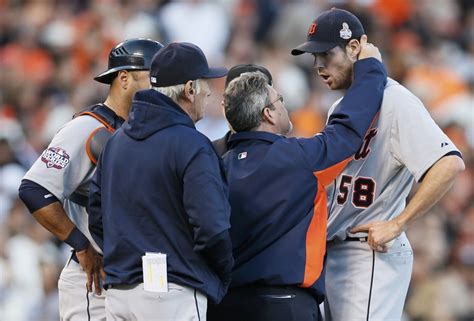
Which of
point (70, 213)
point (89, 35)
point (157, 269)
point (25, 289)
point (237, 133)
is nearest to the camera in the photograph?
point (157, 269)

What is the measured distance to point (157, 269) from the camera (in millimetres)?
4301

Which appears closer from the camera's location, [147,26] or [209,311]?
[209,311]

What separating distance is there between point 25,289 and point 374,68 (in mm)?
4833

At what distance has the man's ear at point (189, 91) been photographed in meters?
4.48

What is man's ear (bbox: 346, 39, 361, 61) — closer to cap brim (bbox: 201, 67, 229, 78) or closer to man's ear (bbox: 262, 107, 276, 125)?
man's ear (bbox: 262, 107, 276, 125)

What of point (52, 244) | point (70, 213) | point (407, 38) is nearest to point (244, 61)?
point (407, 38)

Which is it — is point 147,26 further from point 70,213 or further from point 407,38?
point 70,213

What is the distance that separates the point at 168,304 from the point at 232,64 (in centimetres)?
686

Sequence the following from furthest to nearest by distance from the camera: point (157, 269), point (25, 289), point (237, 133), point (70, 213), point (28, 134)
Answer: point (28, 134), point (25, 289), point (70, 213), point (237, 133), point (157, 269)

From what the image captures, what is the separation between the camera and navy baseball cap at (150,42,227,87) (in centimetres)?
446

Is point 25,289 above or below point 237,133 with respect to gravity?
below

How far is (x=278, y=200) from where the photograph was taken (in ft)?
15.2

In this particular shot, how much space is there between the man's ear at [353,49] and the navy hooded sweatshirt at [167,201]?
0.93 m

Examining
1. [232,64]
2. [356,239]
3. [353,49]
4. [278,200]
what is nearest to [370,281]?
[356,239]
